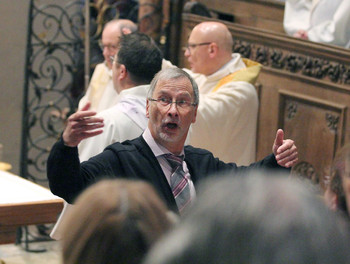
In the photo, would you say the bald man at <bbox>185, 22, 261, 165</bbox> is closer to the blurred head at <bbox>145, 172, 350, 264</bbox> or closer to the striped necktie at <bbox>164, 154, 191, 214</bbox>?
the striped necktie at <bbox>164, 154, 191, 214</bbox>

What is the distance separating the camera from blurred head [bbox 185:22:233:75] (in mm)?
5562

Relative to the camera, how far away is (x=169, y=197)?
11.1 feet

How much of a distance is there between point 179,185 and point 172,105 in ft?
1.31

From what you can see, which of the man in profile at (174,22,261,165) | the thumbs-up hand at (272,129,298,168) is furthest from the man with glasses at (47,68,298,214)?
the man in profile at (174,22,261,165)

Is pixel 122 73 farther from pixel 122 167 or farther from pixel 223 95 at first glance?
pixel 223 95

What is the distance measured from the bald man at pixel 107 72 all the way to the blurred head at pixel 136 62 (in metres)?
1.25

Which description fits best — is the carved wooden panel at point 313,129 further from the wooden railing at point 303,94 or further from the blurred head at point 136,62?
the blurred head at point 136,62

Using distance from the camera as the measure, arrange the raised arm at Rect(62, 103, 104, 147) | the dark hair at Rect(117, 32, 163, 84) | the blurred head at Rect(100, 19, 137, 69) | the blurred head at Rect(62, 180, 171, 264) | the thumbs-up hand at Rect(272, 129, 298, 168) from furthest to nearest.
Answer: the blurred head at Rect(100, 19, 137, 69), the dark hair at Rect(117, 32, 163, 84), the thumbs-up hand at Rect(272, 129, 298, 168), the raised arm at Rect(62, 103, 104, 147), the blurred head at Rect(62, 180, 171, 264)

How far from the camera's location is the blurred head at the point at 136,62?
4262mm

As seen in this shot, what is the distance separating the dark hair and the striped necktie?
3.00 feet

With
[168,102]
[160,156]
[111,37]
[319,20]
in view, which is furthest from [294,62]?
[160,156]

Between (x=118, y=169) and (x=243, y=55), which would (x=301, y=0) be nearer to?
(x=243, y=55)

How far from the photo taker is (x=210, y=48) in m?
5.56

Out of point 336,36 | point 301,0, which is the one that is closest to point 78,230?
point 336,36
